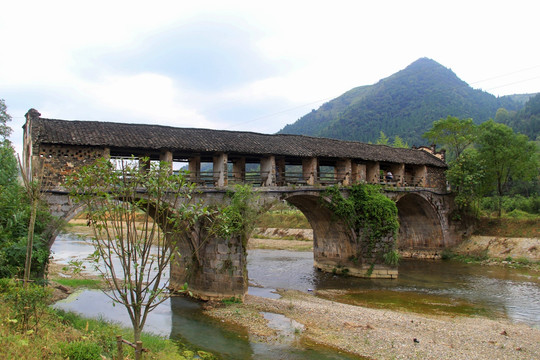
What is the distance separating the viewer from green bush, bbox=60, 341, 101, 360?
824 cm

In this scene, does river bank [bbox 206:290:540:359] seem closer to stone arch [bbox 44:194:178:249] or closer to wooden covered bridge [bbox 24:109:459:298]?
wooden covered bridge [bbox 24:109:459:298]

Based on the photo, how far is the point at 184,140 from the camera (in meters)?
20.6

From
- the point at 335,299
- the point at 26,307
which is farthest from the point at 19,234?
the point at 335,299

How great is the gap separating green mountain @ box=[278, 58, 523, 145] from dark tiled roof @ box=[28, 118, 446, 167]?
6165 cm

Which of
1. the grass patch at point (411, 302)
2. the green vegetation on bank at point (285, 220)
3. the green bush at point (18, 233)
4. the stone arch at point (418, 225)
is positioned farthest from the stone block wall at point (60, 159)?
the green vegetation on bank at point (285, 220)

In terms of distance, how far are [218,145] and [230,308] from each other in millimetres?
8349

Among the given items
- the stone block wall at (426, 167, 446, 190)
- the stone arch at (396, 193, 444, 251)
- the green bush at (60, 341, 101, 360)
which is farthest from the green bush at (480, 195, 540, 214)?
the green bush at (60, 341, 101, 360)

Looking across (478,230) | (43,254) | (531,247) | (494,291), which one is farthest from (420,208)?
(43,254)

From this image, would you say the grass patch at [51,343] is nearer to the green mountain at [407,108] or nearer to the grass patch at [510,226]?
the grass patch at [510,226]

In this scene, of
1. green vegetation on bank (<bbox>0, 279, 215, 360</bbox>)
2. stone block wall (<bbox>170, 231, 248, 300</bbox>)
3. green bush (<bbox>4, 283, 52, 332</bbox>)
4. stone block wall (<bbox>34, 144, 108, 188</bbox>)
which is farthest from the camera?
stone block wall (<bbox>170, 231, 248, 300</bbox>)

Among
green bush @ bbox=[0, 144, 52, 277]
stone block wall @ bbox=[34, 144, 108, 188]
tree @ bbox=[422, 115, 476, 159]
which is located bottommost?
green bush @ bbox=[0, 144, 52, 277]

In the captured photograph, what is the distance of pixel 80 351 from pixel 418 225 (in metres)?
32.9

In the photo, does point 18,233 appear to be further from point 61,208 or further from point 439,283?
point 439,283

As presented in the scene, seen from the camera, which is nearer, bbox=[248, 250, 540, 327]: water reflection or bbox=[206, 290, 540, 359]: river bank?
bbox=[206, 290, 540, 359]: river bank
